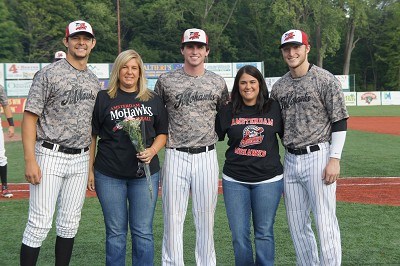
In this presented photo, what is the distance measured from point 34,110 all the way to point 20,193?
5168 millimetres

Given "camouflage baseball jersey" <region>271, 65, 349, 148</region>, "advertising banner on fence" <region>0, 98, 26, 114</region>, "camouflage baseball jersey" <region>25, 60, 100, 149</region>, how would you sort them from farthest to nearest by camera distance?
1. "advertising banner on fence" <region>0, 98, 26, 114</region>
2. "camouflage baseball jersey" <region>271, 65, 349, 148</region>
3. "camouflage baseball jersey" <region>25, 60, 100, 149</region>

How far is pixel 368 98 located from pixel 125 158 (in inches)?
1519

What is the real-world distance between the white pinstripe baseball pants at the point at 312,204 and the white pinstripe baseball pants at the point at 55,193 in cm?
169

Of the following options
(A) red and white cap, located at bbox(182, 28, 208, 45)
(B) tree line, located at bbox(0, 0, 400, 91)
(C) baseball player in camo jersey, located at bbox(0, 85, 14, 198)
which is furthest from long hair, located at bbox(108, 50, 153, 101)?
(B) tree line, located at bbox(0, 0, 400, 91)

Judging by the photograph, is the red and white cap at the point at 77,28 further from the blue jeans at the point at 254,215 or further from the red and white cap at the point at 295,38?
the blue jeans at the point at 254,215

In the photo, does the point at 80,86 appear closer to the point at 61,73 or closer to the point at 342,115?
the point at 61,73

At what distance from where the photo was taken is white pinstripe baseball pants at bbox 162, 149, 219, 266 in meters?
4.40

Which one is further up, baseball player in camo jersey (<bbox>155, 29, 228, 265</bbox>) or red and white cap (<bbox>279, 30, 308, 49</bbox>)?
red and white cap (<bbox>279, 30, 308, 49</bbox>)

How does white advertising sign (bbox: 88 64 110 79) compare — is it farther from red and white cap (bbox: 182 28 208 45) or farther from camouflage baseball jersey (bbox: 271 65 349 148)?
camouflage baseball jersey (bbox: 271 65 349 148)

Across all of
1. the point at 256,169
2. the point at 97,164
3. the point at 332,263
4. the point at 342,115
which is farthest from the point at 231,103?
the point at 332,263

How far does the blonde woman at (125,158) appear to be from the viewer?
4160 millimetres

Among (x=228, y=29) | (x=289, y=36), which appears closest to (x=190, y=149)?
(x=289, y=36)

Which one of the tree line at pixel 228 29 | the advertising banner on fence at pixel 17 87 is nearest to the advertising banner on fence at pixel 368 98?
the tree line at pixel 228 29

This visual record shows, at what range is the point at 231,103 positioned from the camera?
175 inches
